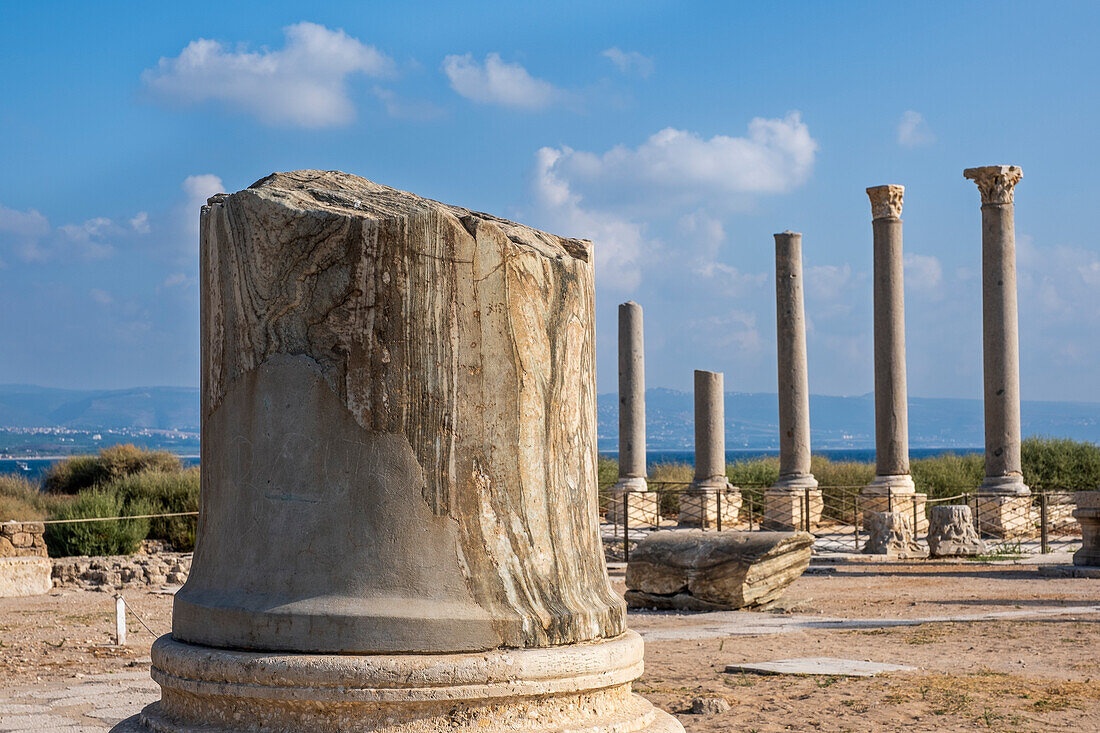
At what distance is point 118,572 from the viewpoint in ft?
51.9

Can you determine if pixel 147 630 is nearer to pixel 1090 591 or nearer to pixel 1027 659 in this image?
pixel 1027 659

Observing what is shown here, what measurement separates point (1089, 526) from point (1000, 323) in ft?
22.5

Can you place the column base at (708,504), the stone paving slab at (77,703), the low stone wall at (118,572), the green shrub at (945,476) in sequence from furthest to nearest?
1. the green shrub at (945,476)
2. the column base at (708,504)
3. the low stone wall at (118,572)
4. the stone paving slab at (77,703)

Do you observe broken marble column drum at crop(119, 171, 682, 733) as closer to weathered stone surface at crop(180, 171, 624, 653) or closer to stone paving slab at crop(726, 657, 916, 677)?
weathered stone surface at crop(180, 171, 624, 653)

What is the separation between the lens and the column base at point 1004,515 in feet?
71.6

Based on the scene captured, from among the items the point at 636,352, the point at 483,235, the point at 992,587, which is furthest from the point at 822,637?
the point at 636,352

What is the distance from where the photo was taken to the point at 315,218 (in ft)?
11.4

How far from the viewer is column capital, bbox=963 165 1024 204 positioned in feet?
73.5

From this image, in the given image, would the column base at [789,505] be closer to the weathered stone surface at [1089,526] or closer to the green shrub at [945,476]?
the green shrub at [945,476]

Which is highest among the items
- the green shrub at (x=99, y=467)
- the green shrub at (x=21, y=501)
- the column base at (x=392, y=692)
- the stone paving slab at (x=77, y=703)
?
the column base at (x=392, y=692)

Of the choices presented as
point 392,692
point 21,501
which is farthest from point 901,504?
point 392,692

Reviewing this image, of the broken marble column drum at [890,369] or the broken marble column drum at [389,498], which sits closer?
the broken marble column drum at [389,498]

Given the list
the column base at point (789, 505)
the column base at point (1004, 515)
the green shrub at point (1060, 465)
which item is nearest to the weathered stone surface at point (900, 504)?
the column base at point (789, 505)

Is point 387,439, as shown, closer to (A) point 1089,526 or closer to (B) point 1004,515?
(A) point 1089,526
